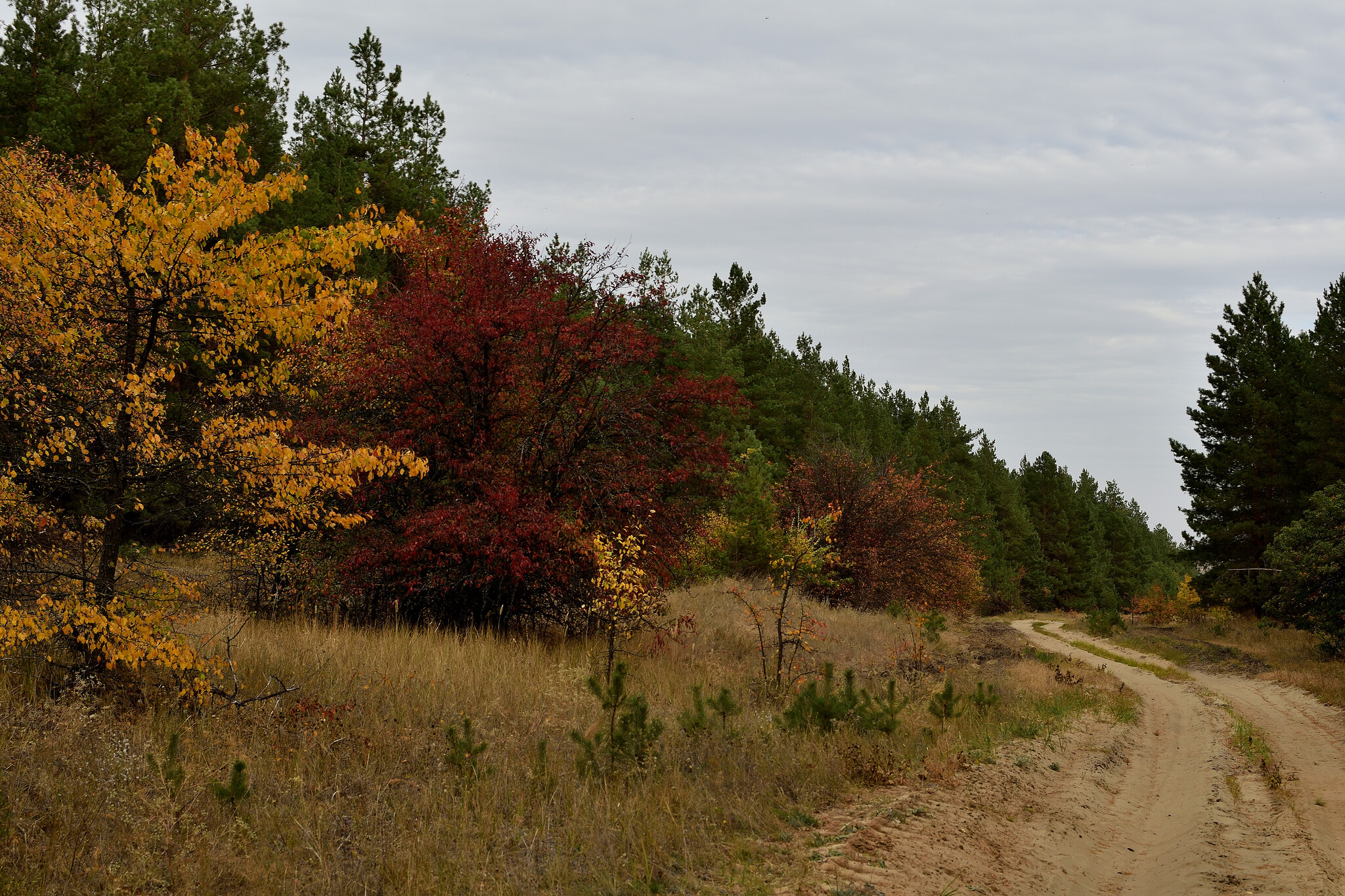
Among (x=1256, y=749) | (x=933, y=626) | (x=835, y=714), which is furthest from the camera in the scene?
(x=933, y=626)

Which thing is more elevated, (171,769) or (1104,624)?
(171,769)

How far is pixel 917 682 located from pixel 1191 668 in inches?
478

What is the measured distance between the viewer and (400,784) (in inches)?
254

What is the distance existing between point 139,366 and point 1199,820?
35.8 ft

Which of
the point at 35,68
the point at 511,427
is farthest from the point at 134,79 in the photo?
the point at 511,427

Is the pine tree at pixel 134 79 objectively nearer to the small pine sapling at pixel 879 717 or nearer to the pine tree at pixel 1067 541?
the small pine sapling at pixel 879 717

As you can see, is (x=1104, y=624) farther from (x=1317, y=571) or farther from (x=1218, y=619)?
(x=1317, y=571)

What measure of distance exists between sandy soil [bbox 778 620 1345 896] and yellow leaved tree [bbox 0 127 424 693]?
5.03 meters

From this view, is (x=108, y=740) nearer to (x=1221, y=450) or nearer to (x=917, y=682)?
(x=917, y=682)

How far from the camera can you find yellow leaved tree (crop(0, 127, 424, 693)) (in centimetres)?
661

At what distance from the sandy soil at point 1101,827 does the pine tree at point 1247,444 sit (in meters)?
24.9

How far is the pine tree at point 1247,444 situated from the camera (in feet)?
104

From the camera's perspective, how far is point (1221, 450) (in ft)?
113

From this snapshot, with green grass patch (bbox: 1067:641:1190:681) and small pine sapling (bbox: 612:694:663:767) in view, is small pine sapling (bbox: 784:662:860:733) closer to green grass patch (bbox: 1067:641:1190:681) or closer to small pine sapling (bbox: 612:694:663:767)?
small pine sapling (bbox: 612:694:663:767)
